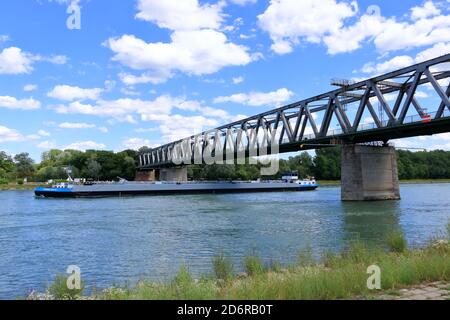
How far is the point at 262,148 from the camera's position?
92375mm

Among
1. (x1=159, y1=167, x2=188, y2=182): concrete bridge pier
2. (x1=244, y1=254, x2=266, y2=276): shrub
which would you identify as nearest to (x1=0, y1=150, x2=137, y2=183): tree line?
(x1=159, y1=167, x2=188, y2=182): concrete bridge pier

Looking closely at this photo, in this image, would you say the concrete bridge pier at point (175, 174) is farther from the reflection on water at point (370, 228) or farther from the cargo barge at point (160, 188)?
the reflection on water at point (370, 228)

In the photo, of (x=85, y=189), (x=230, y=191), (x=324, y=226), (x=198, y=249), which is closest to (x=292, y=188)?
(x=230, y=191)

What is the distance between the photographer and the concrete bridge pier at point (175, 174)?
14825 centimetres

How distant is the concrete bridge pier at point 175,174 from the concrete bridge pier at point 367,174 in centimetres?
8336

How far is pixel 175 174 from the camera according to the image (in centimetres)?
15125

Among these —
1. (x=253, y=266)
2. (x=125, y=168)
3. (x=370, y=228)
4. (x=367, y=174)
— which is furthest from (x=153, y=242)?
(x=125, y=168)

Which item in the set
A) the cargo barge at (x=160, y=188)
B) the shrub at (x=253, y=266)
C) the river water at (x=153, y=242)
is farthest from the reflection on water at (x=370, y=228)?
the cargo barge at (x=160, y=188)

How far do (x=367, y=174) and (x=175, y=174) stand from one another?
296 ft

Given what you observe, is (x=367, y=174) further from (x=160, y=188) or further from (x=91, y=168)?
(x=91, y=168)

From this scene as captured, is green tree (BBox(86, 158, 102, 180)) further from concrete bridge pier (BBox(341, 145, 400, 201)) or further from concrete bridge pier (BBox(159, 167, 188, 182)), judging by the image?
concrete bridge pier (BBox(341, 145, 400, 201))
